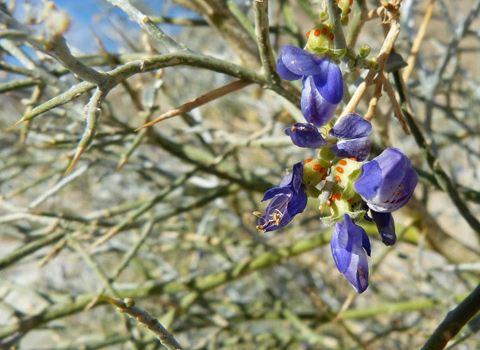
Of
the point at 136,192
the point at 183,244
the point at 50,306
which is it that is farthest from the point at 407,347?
the point at 50,306

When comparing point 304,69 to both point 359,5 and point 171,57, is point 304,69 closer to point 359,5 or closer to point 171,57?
point 171,57

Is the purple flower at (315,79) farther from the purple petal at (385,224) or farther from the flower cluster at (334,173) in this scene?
the purple petal at (385,224)

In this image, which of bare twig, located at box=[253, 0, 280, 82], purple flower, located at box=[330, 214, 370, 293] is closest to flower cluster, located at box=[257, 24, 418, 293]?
purple flower, located at box=[330, 214, 370, 293]

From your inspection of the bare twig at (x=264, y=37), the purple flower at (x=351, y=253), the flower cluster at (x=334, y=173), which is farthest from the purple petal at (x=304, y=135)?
the bare twig at (x=264, y=37)

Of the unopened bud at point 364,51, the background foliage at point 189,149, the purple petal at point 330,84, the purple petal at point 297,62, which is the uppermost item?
the purple petal at point 297,62

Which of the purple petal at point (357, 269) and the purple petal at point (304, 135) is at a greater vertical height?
the purple petal at point (304, 135)

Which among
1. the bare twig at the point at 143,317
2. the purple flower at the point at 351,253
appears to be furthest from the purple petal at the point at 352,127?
the bare twig at the point at 143,317

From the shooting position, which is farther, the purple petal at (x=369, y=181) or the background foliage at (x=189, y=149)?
the background foliage at (x=189, y=149)

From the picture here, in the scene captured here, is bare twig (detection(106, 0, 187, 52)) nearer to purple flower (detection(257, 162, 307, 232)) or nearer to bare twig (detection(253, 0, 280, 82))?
bare twig (detection(253, 0, 280, 82))
